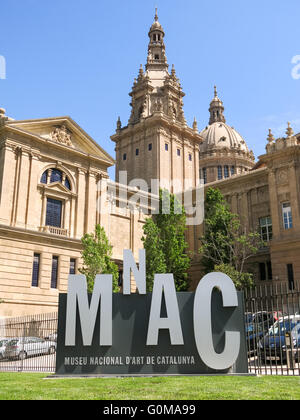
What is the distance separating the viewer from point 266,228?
46156mm

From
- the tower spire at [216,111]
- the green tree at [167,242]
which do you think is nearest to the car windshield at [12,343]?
the green tree at [167,242]

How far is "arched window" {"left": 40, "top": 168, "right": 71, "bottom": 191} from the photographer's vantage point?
39312 mm

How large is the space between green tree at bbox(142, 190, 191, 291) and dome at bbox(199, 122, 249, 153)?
53.3 metres

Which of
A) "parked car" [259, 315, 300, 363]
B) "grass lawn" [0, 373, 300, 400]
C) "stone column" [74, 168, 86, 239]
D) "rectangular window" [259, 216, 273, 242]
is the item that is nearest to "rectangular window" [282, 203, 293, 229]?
"rectangular window" [259, 216, 273, 242]

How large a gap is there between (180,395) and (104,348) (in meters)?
5.74

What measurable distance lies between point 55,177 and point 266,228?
22836 mm

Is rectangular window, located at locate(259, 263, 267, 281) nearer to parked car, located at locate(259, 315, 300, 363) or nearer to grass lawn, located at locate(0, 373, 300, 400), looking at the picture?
parked car, located at locate(259, 315, 300, 363)

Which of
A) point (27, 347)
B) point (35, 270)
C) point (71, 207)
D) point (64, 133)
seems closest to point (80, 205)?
point (71, 207)

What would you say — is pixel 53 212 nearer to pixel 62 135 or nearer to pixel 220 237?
pixel 62 135

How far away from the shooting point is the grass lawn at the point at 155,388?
35.5 ft

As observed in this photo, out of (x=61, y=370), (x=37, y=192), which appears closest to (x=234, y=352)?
(x=61, y=370)

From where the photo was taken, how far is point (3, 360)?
23219 mm

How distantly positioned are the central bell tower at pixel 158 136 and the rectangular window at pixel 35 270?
2724 cm

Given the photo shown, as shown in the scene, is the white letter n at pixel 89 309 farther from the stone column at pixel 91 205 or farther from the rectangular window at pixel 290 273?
the rectangular window at pixel 290 273
